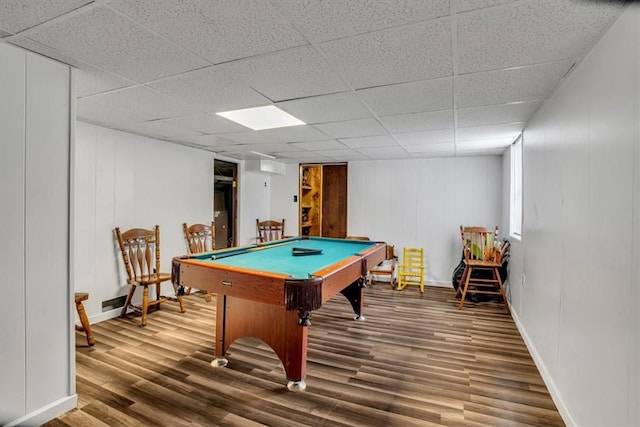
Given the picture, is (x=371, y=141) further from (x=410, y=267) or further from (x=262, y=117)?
(x=410, y=267)

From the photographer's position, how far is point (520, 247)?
3520mm

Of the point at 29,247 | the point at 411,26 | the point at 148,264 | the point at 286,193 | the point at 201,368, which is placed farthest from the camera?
the point at 286,193

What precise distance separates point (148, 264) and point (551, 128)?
4.31 m

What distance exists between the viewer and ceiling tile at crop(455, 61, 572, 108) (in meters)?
1.99

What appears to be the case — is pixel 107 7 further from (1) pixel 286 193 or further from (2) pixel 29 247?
(1) pixel 286 193

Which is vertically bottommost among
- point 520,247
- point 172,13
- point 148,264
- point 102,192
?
point 148,264

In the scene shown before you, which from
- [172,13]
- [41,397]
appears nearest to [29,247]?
[41,397]

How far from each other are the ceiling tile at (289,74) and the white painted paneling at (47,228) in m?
1.09

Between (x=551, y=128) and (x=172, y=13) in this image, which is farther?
(x=551, y=128)

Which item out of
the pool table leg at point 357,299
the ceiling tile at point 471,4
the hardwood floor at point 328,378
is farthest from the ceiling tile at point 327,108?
the hardwood floor at point 328,378

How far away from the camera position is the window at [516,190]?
398 centimetres

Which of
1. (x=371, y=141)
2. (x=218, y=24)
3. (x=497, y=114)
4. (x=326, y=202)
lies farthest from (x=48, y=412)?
(x=326, y=202)

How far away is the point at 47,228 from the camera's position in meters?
1.93

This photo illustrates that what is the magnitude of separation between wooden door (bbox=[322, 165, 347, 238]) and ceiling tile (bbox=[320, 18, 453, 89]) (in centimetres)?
480
